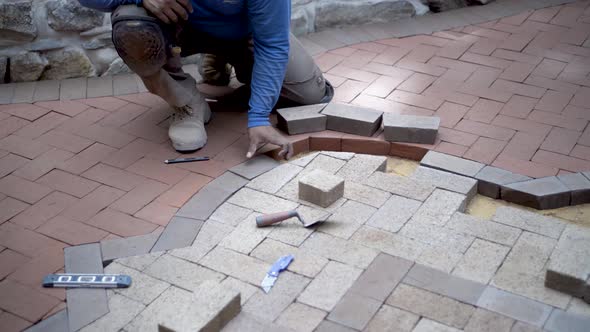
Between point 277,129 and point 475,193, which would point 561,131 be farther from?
point 277,129

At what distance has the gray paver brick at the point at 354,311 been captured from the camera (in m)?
2.89

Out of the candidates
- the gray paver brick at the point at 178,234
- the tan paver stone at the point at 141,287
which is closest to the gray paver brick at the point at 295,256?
the gray paver brick at the point at 178,234

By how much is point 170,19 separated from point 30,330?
173cm

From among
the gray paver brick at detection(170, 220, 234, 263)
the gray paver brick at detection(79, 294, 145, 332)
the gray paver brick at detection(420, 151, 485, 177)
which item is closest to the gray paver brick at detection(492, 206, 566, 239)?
the gray paver brick at detection(420, 151, 485, 177)

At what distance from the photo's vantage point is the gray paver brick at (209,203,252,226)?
3.54 m

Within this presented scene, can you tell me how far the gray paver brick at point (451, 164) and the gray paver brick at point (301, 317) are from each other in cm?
128

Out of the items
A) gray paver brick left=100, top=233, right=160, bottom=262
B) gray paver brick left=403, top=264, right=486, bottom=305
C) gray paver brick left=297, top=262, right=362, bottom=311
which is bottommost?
gray paver brick left=403, top=264, right=486, bottom=305

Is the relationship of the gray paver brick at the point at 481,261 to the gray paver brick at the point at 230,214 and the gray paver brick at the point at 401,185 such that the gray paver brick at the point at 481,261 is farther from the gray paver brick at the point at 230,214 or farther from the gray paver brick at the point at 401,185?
the gray paver brick at the point at 230,214

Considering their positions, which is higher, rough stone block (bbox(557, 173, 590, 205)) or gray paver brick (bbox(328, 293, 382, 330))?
gray paver brick (bbox(328, 293, 382, 330))

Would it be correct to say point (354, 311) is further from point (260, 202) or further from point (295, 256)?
point (260, 202)

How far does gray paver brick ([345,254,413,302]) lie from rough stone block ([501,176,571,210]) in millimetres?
831

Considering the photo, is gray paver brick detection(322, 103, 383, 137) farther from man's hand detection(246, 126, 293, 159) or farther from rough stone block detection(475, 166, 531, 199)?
rough stone block detection(475, 166, 531, 199)

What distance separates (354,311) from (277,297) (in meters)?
0.32

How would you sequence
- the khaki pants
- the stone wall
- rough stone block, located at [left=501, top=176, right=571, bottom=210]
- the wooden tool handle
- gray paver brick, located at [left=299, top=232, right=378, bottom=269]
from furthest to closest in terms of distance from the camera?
the stone wall < the khaki pants < rough stone block, located at [left=501, top=176, right=571, bottom=210] < the wooden tool handle < gray paver brick, located at [left=299, top=232, right=378, bottom=269]
